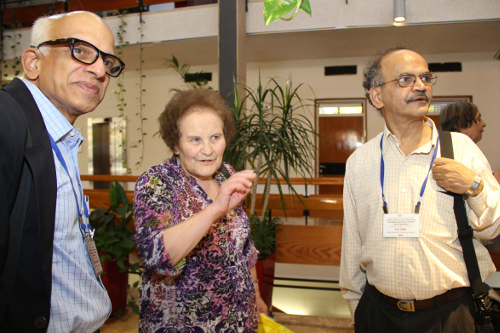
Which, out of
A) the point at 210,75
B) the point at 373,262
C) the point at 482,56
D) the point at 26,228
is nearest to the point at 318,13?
the point at 210,75

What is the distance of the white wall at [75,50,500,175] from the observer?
632 centimetres

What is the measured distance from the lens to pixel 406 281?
124 cm

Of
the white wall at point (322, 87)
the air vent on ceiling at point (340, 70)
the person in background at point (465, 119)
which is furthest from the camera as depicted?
the air vent on ceiling at point (340, 70)

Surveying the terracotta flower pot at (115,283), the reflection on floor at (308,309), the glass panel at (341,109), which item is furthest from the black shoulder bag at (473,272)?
the glass panel at (341,109)

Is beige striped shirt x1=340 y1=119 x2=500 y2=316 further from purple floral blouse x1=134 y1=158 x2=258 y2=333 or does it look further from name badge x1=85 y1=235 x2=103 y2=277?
name badge x1=85 y1=235 x2=103 y2=277

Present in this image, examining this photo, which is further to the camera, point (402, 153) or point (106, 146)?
point (106, 146)

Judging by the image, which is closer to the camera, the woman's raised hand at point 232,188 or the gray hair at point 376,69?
the woman's raised hand at point 232,188

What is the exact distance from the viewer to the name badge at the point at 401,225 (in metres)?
1.25

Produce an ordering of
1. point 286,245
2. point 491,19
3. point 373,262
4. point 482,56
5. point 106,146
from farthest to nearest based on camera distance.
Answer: point 106,146, point 482,56, point 491,19, point 286,245, point 373,262

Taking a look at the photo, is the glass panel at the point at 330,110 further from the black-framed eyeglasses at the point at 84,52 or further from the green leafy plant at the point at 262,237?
the black-framed eyeglasses at the point at 84,52

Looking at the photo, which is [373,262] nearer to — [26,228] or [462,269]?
[462,269]

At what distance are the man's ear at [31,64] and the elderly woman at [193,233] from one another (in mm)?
463

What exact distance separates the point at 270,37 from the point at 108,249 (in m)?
4.46

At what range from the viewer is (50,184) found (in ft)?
2.43
